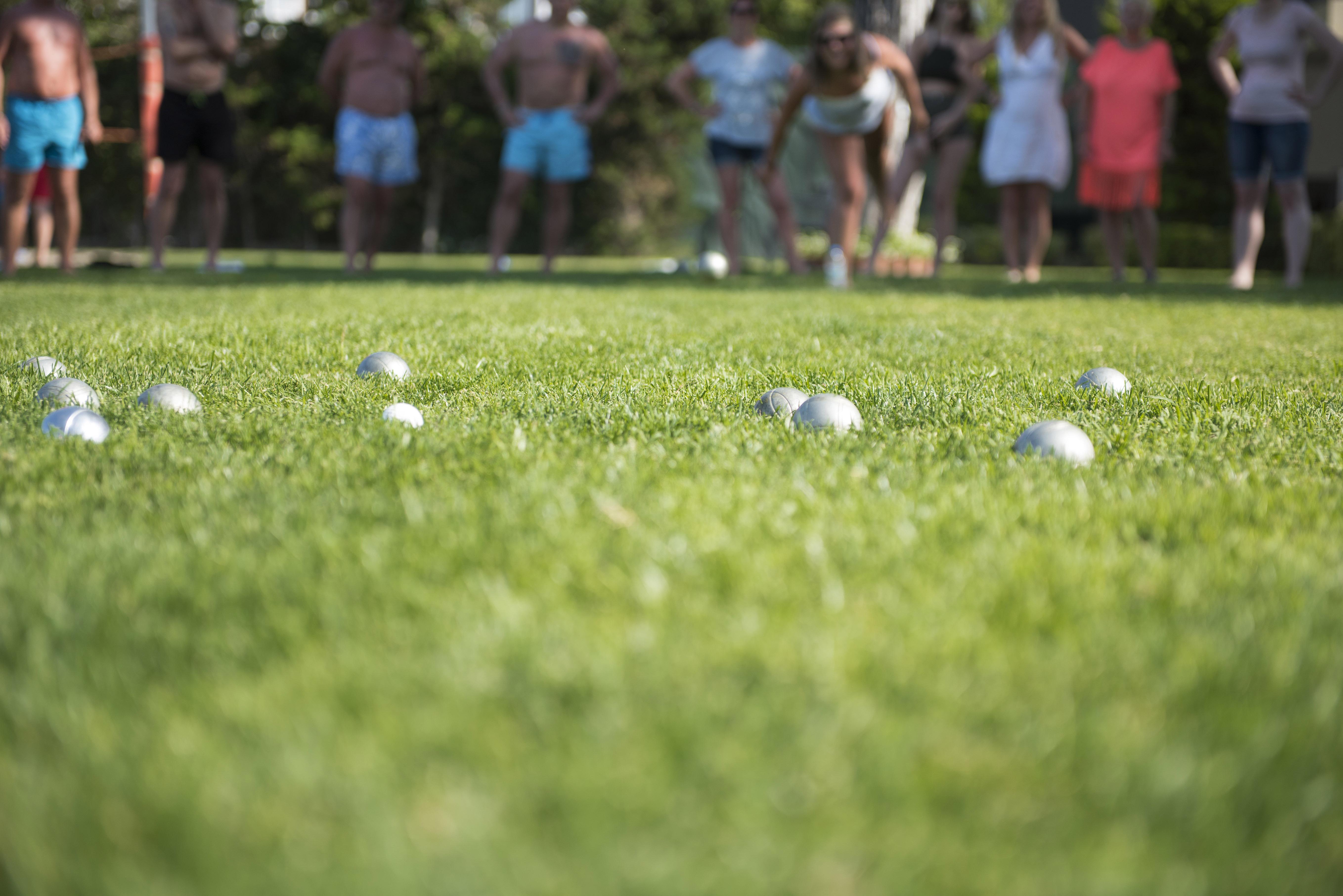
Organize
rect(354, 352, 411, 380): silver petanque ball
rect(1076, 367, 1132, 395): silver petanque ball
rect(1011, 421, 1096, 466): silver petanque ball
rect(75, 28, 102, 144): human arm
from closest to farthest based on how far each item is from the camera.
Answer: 1. rect(1011, 421, 1096, 466): silver petanque ball
2. rect(1076, 367, 1132, 395): silver petanque ball
3. rect(354, 352, 411, 380): silver petanque ball
4. rect(75, 28, 102, 144): human arm

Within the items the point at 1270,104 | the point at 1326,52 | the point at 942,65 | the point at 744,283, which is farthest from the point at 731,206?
the point at 1326,52

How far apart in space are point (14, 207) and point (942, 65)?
305 inches

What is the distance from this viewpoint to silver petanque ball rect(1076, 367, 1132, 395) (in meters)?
3.68

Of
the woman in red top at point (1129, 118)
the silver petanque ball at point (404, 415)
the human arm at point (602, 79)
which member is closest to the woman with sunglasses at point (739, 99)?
the human arm at point (602, 79)

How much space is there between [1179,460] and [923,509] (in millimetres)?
965

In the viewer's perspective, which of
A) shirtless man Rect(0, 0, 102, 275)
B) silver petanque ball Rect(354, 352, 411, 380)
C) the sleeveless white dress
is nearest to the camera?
silver petanque ball Rect(354, 352, 411, 380)

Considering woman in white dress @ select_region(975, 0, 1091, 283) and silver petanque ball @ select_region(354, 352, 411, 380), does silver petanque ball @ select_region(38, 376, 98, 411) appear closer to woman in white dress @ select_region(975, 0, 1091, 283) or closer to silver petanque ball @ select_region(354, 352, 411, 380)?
silver petanque ball @ select_region(354, 352, 411, 380)

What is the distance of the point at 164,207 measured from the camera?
9734 mm

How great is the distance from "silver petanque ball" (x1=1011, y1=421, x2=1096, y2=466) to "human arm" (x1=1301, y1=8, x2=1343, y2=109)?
7.55 m

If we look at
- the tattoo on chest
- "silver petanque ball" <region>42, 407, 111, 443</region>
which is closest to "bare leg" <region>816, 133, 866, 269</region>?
the tattoo on chest

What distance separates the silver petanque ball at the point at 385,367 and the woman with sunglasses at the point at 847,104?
531 cm

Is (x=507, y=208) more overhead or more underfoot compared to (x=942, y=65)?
more underfoot

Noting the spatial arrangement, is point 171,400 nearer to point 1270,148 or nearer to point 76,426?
point 76,426

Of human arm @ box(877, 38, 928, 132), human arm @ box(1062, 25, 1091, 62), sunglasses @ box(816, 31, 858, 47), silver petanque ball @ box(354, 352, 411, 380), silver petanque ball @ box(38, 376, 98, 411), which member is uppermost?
human arm @ box(1062, 25, 1091, 62)
